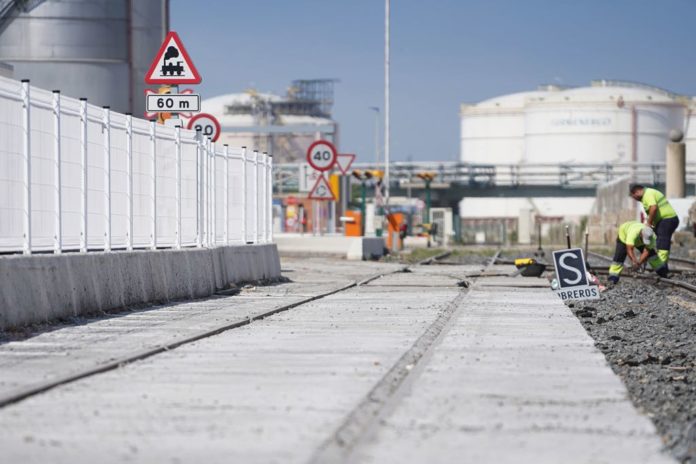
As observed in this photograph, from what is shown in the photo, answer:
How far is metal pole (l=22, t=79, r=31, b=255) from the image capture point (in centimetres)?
1381

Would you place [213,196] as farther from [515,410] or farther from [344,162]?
[344,162]

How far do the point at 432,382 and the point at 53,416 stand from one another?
8.49 ft

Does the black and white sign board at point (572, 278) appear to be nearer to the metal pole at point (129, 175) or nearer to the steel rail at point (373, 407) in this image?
the metal pole at point (129, 175)

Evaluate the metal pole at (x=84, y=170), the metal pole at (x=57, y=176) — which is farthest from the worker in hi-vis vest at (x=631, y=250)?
the metal pole at (x=57, y=176)

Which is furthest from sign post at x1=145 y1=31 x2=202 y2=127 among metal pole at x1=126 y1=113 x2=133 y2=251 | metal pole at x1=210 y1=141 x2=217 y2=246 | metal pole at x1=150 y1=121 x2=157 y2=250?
metal pole at x1=126 y1=113 x2=133 y2=251

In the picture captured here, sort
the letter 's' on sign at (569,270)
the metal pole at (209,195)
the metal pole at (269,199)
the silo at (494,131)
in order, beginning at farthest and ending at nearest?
the silo at (494,131) → the metal pole at (269,199) → the metal pole at (209,195) → the letter 's' on sign at (569,270)

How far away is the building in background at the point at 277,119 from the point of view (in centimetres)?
12069

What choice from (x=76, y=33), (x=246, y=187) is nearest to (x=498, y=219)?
(x=76, y=33)

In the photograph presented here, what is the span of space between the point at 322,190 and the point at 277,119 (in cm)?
10665

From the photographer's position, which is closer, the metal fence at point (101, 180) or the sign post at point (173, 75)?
the metal fence at point (101, 180)

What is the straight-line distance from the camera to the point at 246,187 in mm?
23875

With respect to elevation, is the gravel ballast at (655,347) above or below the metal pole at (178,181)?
below

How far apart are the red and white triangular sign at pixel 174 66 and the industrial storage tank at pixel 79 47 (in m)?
16.0

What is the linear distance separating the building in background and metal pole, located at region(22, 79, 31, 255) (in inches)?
→ 3667
